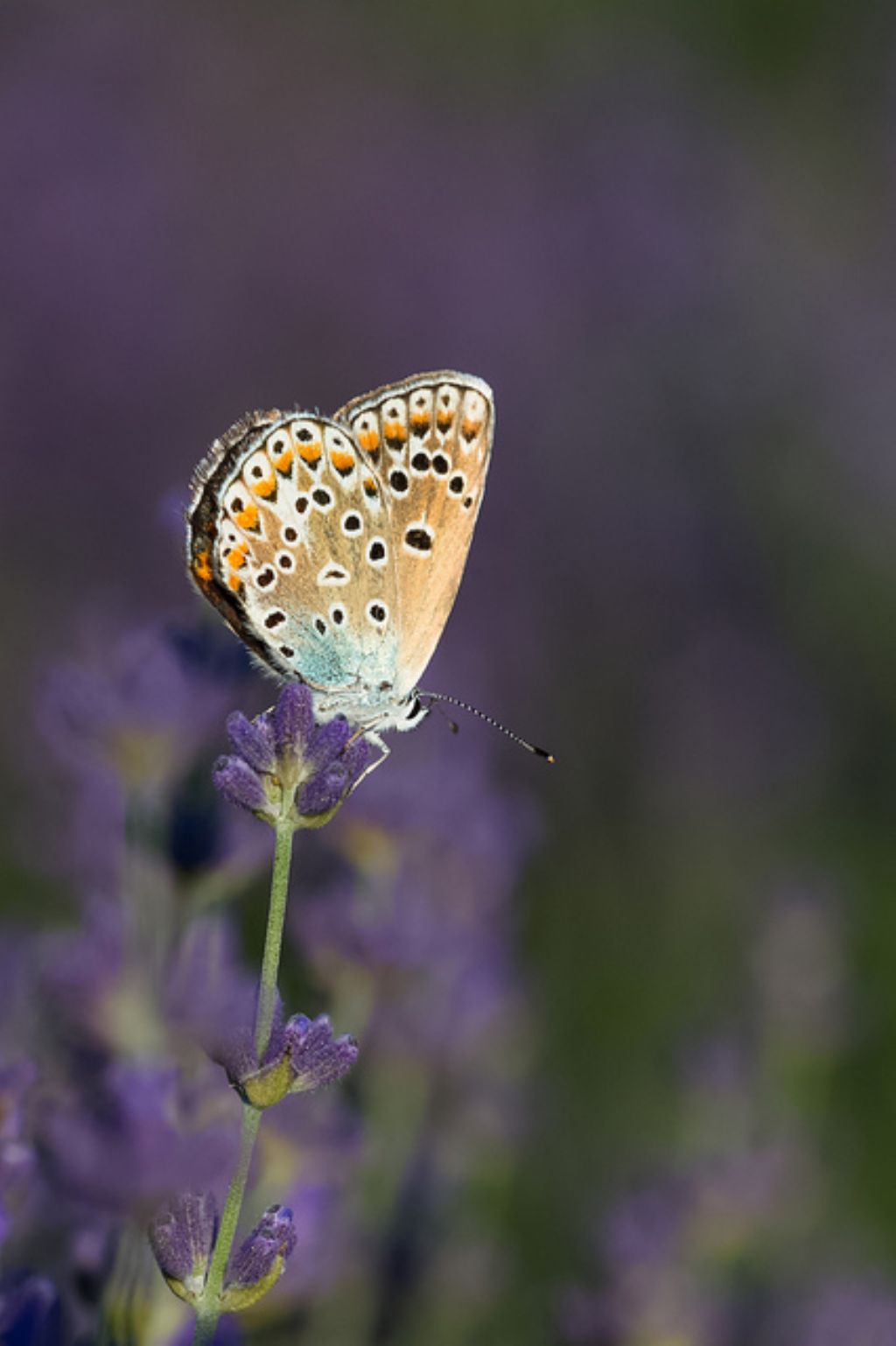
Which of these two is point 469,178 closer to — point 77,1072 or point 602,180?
point 602,180

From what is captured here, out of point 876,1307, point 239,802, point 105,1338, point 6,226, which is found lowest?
point 105,1338

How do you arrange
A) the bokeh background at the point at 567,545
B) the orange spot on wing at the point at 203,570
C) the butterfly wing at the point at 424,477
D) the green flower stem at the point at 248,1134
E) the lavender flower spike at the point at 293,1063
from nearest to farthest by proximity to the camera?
the green flower stem at the point at 248,1134 → the lavender flower spike at the point at 293,1063 → the orange spot on wing at the point at 203,570 → the butterfly wing at the point at 424,477 → the bokeh background at the point at 567,545

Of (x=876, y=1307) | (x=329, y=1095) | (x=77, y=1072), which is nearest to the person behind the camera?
(x=77, y=1072)

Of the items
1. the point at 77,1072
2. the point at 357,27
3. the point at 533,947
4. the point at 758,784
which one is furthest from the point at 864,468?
the point at 77,1072

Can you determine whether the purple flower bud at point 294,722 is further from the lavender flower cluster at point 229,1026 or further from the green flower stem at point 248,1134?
the green flower stem at point 248,1134

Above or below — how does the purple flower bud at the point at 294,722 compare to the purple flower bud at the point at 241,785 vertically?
above

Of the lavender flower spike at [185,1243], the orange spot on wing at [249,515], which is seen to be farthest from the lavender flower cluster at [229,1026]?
the orange spot on wing at [249,515]

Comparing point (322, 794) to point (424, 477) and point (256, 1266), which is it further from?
point (424, 477)
